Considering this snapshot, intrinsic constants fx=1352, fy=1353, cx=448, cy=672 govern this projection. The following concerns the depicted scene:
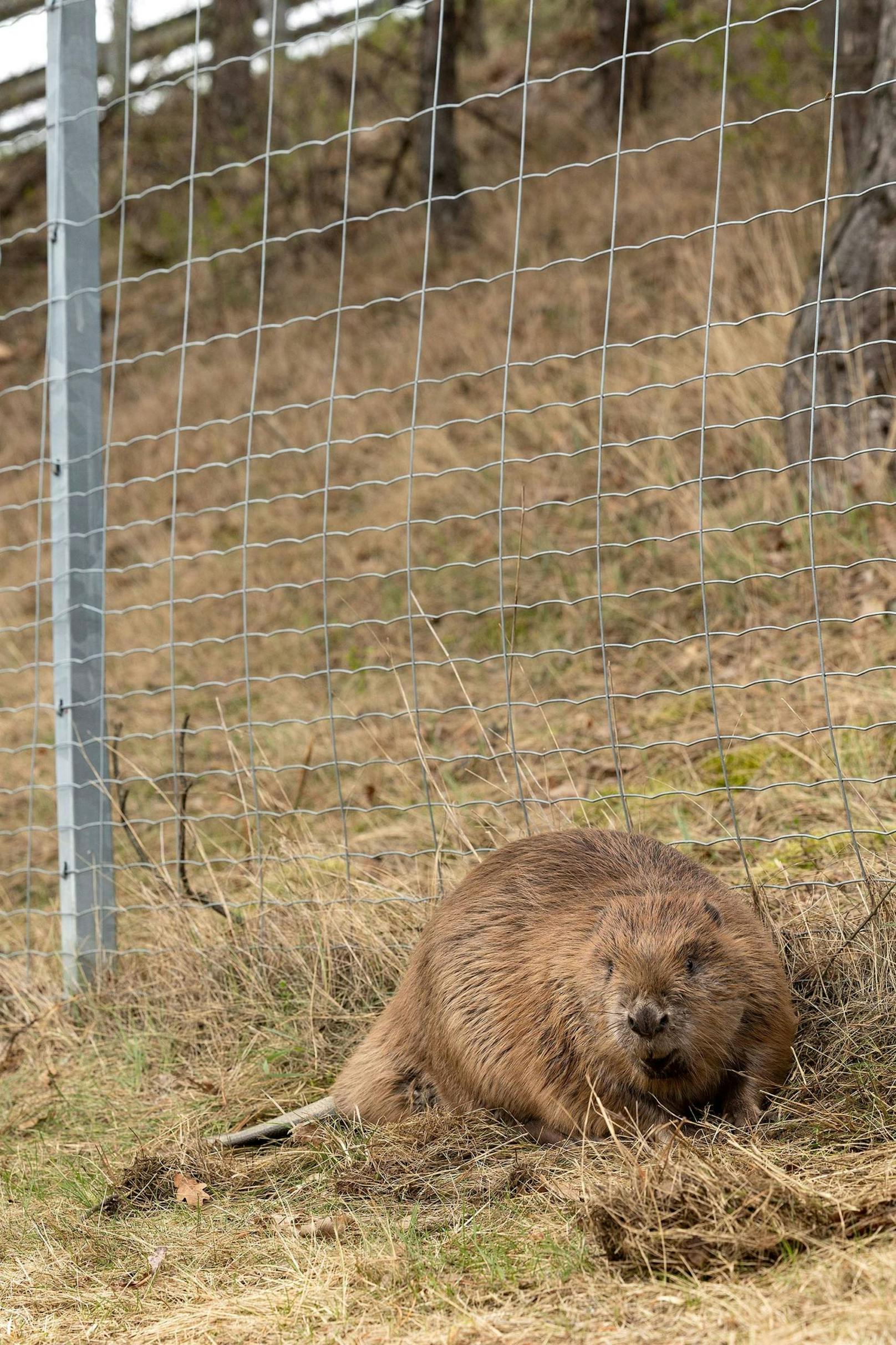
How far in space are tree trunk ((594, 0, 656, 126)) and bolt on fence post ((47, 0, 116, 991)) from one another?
7816mm

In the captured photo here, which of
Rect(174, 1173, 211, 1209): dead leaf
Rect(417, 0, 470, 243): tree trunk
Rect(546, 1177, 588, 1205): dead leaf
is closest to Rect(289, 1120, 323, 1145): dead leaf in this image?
Rect(174, 1173, 211, 1209): dead leaf

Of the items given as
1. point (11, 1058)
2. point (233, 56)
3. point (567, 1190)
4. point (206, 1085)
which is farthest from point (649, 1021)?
point (233, 56)

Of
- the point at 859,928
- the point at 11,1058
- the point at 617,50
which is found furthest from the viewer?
the point at 617,50

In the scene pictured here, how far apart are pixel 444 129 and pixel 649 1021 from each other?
9359 millimetres

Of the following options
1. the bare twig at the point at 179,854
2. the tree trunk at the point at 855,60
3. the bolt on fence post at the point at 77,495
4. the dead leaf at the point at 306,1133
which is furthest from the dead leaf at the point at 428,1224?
the tree trunk at the point at 855,60

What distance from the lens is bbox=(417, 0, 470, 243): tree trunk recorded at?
9.88 meters

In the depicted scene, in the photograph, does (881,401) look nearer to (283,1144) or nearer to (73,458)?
(73,458)

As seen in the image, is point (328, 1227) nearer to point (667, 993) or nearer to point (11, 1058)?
point (667, 993)

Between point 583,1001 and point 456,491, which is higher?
point 456,491

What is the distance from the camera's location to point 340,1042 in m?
3.25

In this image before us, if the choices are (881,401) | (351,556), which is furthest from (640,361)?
(881,401)

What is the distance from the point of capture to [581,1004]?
2408 mm

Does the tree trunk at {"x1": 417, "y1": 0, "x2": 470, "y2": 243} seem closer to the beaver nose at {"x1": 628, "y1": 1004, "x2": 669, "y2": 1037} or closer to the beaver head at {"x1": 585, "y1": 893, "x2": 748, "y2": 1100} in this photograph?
the beaver head at {"x1": 585, "y1": 893, "x2": 748, "y2": 1100}

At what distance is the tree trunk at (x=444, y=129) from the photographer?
32.4 feet
